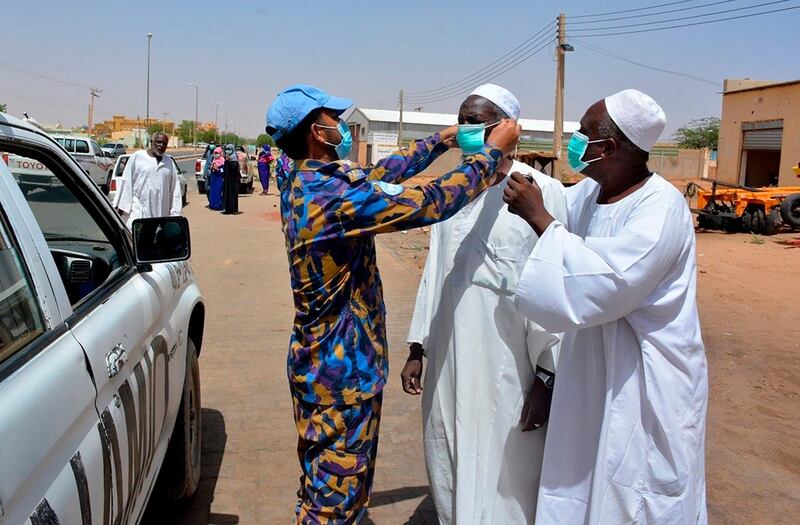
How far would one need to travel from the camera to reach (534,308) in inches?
83.4

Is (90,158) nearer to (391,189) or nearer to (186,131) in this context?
(391,189)

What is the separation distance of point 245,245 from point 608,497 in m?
11.5

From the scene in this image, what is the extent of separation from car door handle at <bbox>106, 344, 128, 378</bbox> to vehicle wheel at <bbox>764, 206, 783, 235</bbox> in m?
17.0

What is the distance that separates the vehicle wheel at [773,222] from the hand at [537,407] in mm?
16014

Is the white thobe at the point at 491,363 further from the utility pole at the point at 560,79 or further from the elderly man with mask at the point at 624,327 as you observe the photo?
the utility pole at the point at 560,79

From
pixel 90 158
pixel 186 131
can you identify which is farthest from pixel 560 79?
pixel 186 131

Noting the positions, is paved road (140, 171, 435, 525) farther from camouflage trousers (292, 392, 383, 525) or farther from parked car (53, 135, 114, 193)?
parked car (53, 135, 114, 193)

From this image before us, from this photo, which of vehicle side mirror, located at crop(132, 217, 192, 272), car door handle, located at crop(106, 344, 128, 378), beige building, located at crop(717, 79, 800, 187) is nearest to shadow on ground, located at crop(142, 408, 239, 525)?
vehicle side mirror, located at crop(132, 217, 192, 272)

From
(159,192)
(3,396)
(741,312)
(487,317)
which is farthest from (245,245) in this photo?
(3,396)

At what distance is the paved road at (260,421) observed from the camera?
3572 millimetres

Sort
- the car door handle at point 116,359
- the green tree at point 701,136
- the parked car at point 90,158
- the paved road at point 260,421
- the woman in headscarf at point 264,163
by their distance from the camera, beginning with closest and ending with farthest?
the car door handle at point 116,359 → the paved road at point 260,421 → the parked car at point 90,158 → the woman in headscarf at point 264,163 → the green tree at point 701,136

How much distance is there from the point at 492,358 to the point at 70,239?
2212 millimetres

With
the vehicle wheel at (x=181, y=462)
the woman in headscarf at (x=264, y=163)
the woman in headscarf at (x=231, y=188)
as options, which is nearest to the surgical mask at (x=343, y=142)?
the vehicle wheel at (x=181, y=462)

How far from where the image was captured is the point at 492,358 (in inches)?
102
